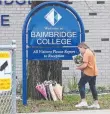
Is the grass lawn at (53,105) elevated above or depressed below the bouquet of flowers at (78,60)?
below

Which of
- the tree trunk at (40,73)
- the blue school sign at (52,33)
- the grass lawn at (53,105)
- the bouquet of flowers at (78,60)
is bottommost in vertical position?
the grass lawn at (53,105)

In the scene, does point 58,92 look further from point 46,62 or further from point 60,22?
point 60,22

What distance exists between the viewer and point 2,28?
45.4 ft

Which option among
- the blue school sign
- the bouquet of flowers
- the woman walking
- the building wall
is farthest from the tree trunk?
the building wall

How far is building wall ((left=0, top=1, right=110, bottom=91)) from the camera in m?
13.9

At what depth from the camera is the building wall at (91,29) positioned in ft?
45.5

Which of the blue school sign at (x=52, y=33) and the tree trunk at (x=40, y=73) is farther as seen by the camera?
the tree trunk at (x=40, y=73)

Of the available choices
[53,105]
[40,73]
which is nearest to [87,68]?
[53,105]

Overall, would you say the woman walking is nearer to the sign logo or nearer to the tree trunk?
the sign logo

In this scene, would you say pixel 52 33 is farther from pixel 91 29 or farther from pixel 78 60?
pixel 91 29

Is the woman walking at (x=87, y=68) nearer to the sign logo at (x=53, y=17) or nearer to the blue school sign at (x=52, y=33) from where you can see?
the blue school sign at (x=52, y=33)

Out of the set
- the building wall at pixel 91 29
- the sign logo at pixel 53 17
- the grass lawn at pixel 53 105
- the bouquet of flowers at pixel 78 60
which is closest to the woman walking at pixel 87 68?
the bouquet of flowers at pixel 78 60

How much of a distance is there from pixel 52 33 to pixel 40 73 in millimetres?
1013

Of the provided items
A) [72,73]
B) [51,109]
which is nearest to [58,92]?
[51,109]
